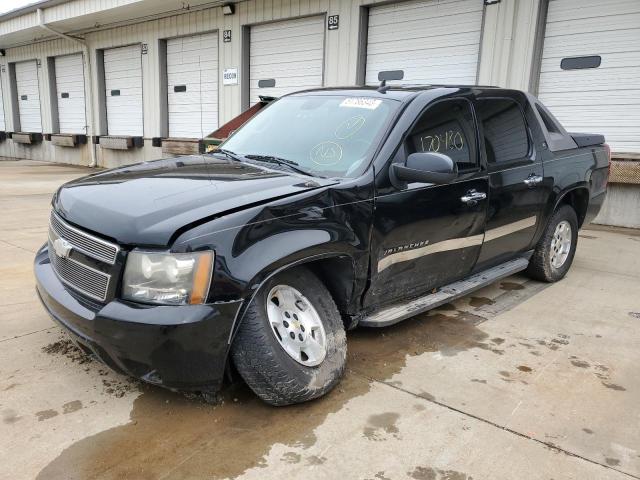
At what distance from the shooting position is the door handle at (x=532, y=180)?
4.36 meters

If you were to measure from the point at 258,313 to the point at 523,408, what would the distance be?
156 centimetres

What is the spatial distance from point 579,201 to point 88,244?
15.6ft

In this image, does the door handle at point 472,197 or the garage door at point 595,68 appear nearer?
the door handle at point 472,197

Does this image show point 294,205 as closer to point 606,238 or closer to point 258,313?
point 258,313

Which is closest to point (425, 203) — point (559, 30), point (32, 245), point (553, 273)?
point (553, 273)

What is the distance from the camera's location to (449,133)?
3748 millimetres

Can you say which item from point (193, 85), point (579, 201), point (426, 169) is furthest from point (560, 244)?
point (193, 85)

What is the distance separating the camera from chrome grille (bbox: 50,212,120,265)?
8.07 ft

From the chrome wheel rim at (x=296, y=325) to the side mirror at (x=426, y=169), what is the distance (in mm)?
964

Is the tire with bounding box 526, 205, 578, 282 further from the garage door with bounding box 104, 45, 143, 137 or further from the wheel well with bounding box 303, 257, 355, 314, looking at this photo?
the garage door with bounding box 104, 45, 143, 137

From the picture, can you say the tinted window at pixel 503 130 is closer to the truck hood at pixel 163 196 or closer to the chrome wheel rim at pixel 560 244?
the chrome wheel rim at pixel 560 244

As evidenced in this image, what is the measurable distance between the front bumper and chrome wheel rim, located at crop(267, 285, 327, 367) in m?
0.35

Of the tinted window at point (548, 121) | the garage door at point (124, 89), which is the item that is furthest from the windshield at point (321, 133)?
the garage door at point (124, 89)

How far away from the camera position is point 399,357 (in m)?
3.52
